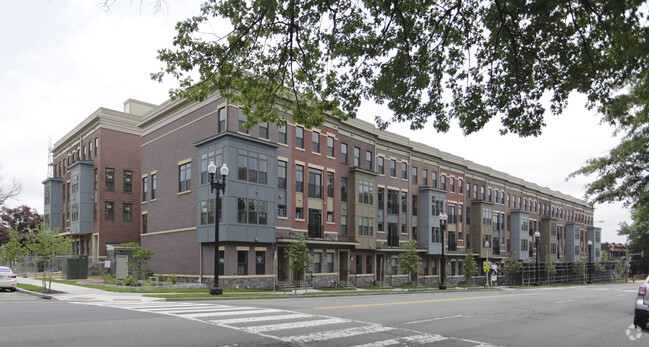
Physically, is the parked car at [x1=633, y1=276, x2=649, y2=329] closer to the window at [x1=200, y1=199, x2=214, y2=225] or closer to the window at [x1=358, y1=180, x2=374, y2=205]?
the window at [x1=200, y1=199, x2=214, y2=225]

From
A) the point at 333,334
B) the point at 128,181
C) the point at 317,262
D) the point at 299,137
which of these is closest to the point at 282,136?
the point at 299,137

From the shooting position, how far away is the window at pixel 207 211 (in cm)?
3031

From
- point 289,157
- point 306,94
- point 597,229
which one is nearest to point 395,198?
point 289,157

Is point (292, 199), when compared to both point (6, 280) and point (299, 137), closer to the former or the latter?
point (299, 137)

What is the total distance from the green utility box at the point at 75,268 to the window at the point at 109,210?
8.20 m

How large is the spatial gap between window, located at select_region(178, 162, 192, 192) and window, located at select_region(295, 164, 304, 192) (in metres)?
7.55

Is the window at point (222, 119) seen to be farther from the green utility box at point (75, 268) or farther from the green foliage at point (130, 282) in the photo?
the green utility box at point (75, 268)

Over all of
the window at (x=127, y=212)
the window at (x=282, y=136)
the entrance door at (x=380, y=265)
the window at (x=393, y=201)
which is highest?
the window at (x=282, y=136)

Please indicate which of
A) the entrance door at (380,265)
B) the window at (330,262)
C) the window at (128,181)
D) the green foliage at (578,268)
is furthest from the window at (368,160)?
the green foliage at (578,268)

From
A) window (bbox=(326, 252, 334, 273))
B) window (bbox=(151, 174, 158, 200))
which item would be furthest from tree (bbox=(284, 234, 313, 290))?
window (bbox=(151, 174, 158, 200))

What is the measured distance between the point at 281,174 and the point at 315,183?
388 centimetres

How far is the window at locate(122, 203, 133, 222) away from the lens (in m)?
44.2

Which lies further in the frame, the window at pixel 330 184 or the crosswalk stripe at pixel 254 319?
the window at pixel 330 184

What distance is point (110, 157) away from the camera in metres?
43.4
